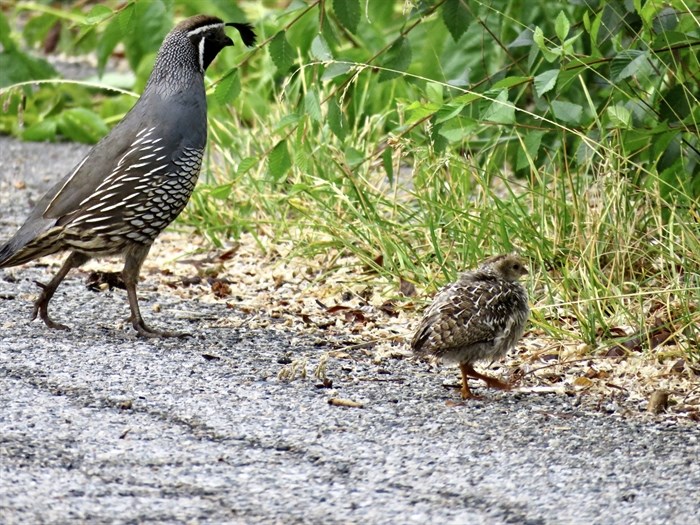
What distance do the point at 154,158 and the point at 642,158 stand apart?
2785mm

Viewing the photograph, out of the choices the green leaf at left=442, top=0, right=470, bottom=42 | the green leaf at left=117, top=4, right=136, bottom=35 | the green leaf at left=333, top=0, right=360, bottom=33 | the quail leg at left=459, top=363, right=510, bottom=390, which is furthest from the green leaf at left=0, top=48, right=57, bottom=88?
the quail leg at left=459, top=363, right=510, bottom=390

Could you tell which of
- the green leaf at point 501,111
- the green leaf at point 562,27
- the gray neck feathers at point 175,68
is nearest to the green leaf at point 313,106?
the gray neck feathers at point 175,68

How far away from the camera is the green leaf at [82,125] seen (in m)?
11.0

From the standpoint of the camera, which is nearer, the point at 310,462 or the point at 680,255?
the point at 310,462

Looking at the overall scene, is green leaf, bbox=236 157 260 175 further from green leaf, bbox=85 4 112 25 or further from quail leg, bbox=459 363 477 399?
quail leg, bbox=459 363 477 399

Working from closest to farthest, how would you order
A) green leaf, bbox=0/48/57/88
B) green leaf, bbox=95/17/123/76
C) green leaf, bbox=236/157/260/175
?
1. green leaf, bbox=236/157/260/175
2. green leaf, bbox=95/17/123/76
3. green leaf, bbox=0/48/57/88

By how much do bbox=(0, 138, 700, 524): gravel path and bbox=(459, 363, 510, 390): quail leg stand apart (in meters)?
0.04

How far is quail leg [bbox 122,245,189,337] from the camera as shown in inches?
245

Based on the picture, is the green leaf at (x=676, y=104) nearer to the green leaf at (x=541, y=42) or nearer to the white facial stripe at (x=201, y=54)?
the green leaf at (x=541, y=42)

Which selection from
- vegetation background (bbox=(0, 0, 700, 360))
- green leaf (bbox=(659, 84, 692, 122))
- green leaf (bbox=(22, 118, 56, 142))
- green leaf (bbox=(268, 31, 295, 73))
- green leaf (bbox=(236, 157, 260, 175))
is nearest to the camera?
vegetation background (bbox=(0, 0, 700, 360))

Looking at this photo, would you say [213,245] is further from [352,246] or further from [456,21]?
[456,21]

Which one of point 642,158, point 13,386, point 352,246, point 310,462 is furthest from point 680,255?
point 13,386

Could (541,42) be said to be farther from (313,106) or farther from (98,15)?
(98,15)

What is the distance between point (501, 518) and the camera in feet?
12.9
